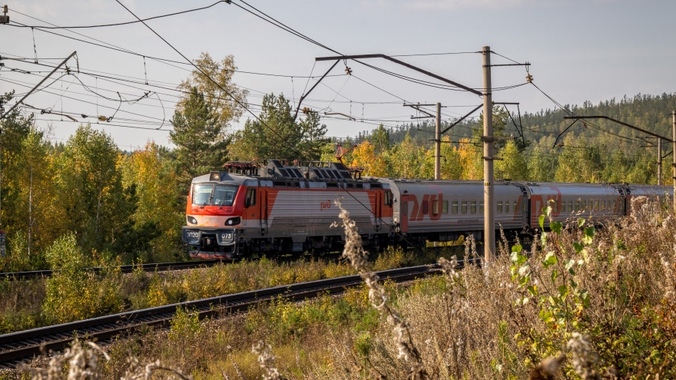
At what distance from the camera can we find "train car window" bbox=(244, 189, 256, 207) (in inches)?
900

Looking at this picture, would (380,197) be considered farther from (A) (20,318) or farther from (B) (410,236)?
(A) (20,318)

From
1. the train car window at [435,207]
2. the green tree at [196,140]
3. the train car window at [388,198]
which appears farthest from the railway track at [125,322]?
the green tree at [196,140]

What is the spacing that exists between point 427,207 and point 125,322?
1662 cm

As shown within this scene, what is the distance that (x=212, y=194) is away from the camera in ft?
76.8

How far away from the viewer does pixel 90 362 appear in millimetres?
2688

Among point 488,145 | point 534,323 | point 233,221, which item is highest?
point 488,145

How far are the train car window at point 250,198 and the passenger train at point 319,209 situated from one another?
3 centimetres

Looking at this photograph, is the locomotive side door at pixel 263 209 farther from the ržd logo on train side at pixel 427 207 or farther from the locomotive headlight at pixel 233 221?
the ržd logo on train side at pixel 427 207

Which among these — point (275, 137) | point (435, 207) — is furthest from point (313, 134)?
point (435, 207)

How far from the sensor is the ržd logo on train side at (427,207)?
2803 centimetres

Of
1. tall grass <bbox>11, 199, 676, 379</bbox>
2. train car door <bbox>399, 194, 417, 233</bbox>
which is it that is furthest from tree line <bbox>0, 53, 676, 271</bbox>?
tall grass <bbox>11, 199, 676, 379</bbox>

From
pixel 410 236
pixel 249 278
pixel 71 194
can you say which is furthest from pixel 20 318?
pixel 71 194

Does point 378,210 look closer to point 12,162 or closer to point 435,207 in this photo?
point 435,207

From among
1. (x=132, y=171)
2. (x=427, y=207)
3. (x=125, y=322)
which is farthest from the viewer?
(x=132, y=171)
